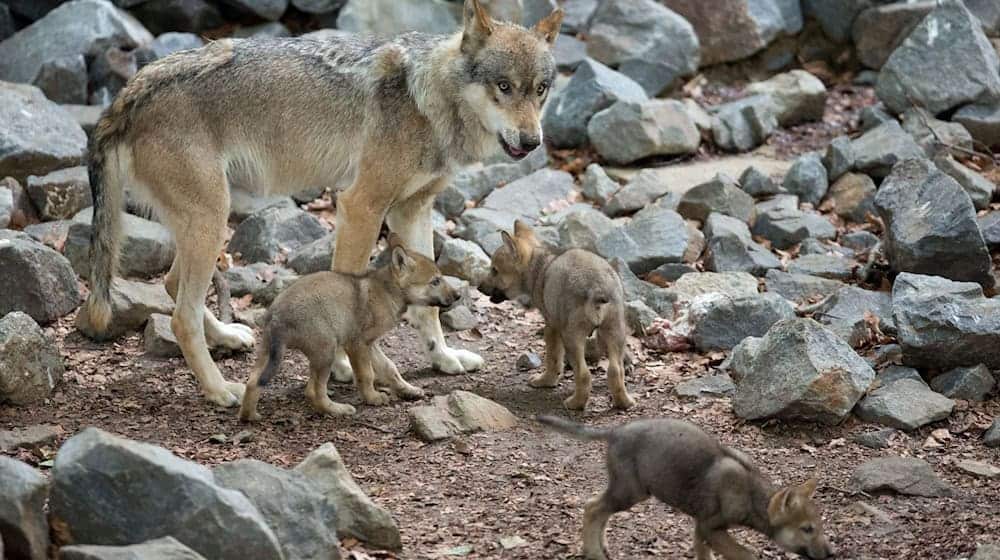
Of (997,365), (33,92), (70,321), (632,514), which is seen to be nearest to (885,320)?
(997,365)

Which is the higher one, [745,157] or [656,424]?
[656,424]

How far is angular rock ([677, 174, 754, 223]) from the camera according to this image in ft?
37.3

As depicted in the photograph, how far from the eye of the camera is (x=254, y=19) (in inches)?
576

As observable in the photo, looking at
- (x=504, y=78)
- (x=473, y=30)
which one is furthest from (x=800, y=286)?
(x=473, y=30)

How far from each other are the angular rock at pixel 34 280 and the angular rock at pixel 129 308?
213 millimetres

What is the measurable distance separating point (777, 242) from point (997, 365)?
3.47 m

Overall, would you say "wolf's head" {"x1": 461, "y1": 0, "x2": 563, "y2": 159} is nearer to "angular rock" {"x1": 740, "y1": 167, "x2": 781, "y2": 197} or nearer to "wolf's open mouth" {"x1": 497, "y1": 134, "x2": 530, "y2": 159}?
"wolf's open mouth" {"x1": 497, "y1": 134, "x2": 530, "y2": 159}

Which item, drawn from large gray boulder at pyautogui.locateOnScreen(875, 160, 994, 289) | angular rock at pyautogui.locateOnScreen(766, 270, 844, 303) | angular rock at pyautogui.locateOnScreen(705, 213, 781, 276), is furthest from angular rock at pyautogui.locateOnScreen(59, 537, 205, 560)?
angular rock at pyautogui.locateOnScreen(705, 213, 781, 276)

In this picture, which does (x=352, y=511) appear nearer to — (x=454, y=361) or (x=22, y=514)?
(x=22, y=514)

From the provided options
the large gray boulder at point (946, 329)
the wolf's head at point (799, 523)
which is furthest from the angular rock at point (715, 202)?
the wolf's head at point (799, 523)

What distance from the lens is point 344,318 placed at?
24.1ft

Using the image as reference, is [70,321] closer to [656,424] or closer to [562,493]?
[562,493]

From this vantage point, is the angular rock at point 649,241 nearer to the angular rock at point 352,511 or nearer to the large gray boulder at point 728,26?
the angular rock at point 352,511

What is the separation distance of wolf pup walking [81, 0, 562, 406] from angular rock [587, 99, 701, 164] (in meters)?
4.43
